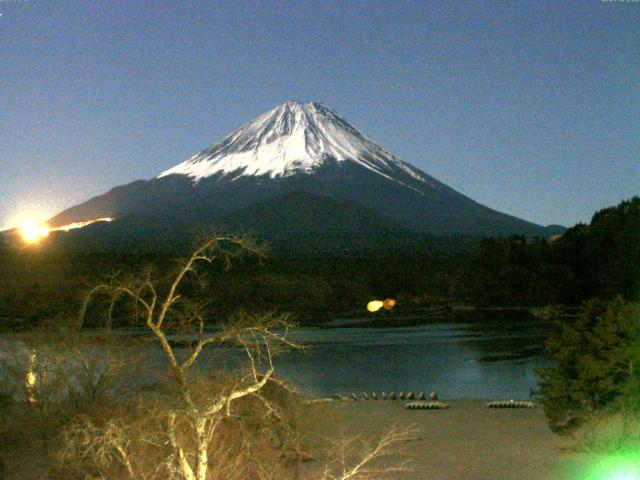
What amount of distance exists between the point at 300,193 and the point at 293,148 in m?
14.1

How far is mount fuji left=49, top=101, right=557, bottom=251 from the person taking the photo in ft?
317

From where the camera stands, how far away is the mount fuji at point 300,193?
96688mm

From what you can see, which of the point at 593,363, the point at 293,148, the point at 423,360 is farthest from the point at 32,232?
the point at 293,148

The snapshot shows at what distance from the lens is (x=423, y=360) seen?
107 feet

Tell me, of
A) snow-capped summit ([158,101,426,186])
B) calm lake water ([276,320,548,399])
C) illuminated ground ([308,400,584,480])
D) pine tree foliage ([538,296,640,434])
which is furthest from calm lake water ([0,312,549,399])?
snow-capped summit ([158,101,426,186])

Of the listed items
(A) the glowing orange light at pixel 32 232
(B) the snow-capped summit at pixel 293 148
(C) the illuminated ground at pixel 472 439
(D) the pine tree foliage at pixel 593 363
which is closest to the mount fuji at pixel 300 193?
(B) the snow-capped summit at pixel 293 148

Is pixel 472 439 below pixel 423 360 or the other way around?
the other way around

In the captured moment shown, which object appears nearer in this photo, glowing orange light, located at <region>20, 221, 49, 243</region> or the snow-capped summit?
glowing orange light, located at <region>20, 221, 49, 243</region>

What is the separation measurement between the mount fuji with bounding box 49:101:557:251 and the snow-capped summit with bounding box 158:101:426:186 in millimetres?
147

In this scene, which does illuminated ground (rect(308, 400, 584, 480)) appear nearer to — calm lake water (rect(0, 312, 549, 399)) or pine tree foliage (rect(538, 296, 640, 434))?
pine tree foliage (rect(538, 296, 640, 434))

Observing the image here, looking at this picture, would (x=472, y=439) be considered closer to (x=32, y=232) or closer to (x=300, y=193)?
(x=32, y=232)

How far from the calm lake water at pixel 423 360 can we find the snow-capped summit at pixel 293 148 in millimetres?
70611

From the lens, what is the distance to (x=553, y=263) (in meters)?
54.8

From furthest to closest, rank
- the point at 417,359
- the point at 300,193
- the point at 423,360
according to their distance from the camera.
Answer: the point at 300,193
the point at 417,359
the point at 423,360
